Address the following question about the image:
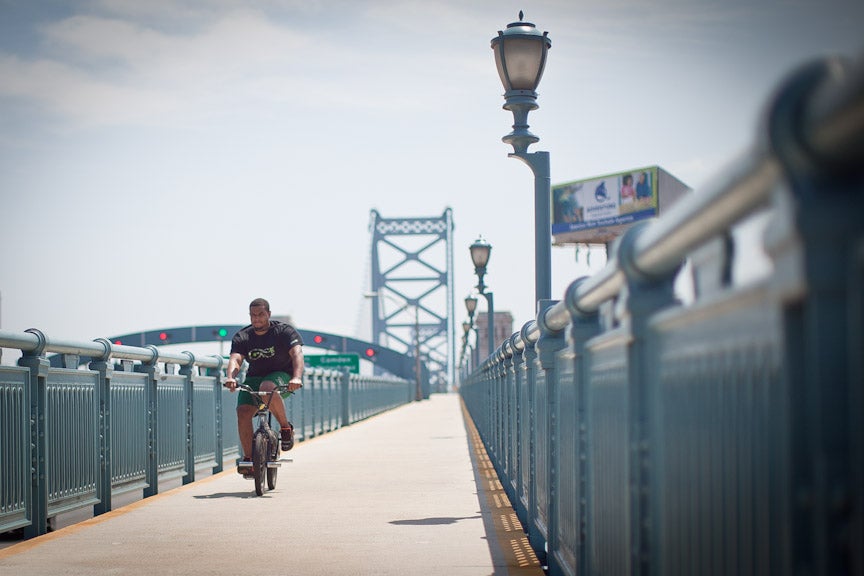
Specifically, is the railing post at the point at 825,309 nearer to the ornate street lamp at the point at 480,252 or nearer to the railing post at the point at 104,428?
the railing post at the point at 104,428

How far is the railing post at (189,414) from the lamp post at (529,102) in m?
3.98

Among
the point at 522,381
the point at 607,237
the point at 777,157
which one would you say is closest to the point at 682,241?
the point at 777,157

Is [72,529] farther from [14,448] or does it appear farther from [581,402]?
[581,402]

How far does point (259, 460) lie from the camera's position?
10.4m

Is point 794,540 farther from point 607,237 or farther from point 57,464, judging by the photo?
point 607,237

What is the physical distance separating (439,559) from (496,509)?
2721mm

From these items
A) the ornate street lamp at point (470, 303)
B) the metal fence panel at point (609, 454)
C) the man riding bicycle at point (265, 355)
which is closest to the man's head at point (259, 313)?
the man riding bicycle at point (265, 355)

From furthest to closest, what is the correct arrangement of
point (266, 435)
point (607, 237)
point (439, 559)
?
point (607, 237), point (266, 435), point (439, 559)

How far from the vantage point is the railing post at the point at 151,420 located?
10.6m

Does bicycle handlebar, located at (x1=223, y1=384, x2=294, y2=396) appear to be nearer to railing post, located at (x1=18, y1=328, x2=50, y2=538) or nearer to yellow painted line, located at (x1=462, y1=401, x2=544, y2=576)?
yellow painted line, located at (x1=462, y1=401, x2=544, y2=576)

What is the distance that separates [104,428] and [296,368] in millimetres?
2121

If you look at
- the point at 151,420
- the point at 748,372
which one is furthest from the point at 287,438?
the point at 748,372

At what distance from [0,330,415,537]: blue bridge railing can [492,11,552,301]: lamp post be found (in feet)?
11.8

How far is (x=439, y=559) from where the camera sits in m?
6.62
